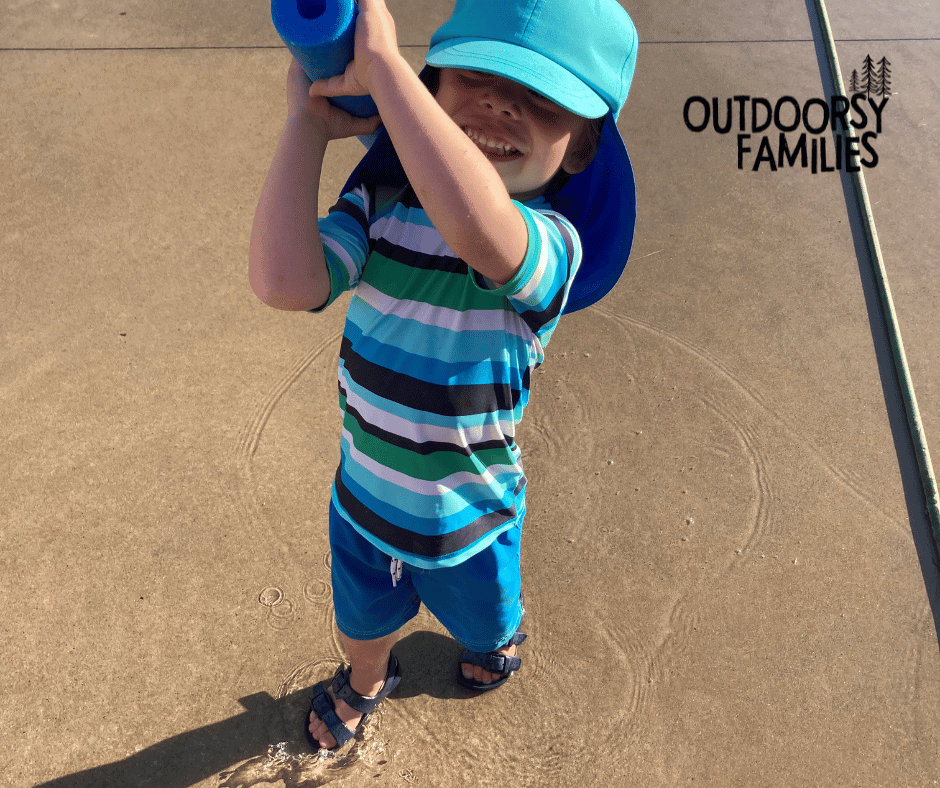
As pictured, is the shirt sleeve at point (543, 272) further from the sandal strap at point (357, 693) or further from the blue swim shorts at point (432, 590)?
the sandal strap at point (357, 693)

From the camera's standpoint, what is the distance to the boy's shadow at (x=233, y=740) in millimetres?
2080

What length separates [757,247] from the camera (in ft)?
11.3

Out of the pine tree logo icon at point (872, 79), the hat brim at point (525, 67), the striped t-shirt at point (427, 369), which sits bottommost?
the pine tree logo icon at point (872, 79)

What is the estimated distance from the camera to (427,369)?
148 cm

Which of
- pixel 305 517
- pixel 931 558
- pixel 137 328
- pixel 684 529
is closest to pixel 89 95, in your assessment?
pixel 137 328

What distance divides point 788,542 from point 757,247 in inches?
52.3

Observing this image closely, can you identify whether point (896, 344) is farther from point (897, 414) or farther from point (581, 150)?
point (581, 150)

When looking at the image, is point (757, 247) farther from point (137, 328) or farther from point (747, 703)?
Result: point (137, 328)

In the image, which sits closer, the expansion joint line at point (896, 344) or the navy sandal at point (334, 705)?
the navy sandal at point (334, 705)

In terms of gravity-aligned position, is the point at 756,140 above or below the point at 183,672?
above

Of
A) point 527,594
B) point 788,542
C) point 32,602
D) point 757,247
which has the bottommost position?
point 32,602

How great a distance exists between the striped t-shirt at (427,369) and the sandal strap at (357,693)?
0.65 m
